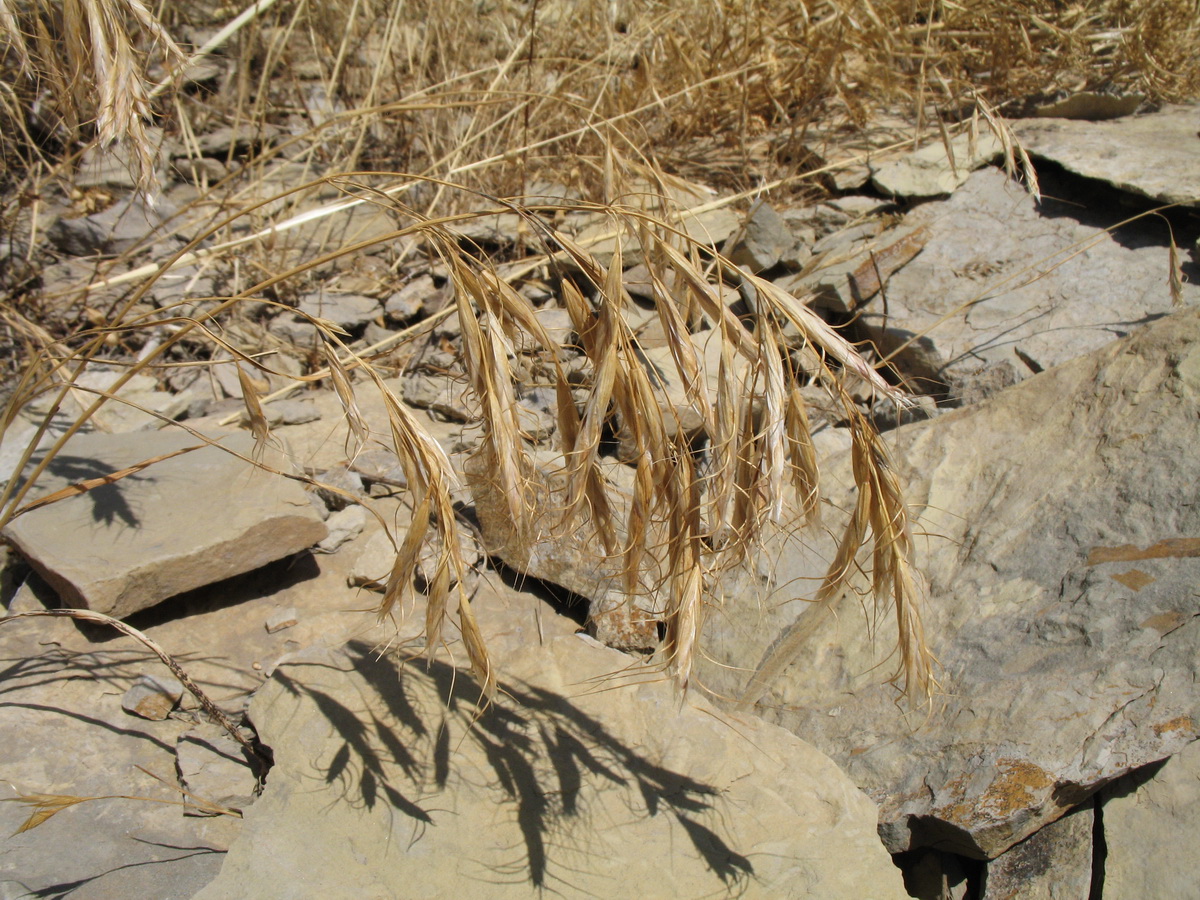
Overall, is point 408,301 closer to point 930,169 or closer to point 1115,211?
point 930,169

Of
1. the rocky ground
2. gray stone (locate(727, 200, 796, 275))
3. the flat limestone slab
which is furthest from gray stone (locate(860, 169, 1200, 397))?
the flat limestone slab

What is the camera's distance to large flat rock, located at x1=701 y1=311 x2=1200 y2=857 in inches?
71.2

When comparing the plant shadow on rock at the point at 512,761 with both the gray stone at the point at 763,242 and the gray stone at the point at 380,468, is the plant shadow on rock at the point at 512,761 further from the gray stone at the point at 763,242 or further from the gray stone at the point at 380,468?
the gray stone at the point at 763,242

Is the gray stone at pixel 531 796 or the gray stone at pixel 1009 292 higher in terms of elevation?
the gray stone at pixel 1009 292

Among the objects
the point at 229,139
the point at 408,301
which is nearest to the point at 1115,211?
the point at 408,301

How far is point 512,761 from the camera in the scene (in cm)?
189

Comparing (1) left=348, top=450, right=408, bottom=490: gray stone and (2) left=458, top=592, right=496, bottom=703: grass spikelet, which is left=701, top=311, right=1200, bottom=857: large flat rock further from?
(1) left=348, top=450, right=408, bottom=490: gray stone

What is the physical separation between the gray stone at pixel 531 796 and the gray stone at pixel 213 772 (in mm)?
94

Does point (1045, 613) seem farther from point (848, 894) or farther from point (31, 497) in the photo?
point (31, 497)

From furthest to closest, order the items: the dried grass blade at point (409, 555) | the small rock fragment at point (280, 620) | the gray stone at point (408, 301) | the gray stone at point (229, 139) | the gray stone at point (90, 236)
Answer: the gray stone at point (229, 139) → the gray stone at point (90, 236) → the gray stone at point (408, 301) → the small rock fragment at point (280, 620) → the dried grass blade at point (409, 555)

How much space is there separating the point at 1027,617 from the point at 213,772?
1.84 metres

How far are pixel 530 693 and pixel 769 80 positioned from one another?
9.90 ft

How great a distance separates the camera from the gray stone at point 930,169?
136 inches

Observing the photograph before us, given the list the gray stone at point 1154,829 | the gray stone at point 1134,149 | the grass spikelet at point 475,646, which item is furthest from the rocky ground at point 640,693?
the gray stone at point 1134,149
